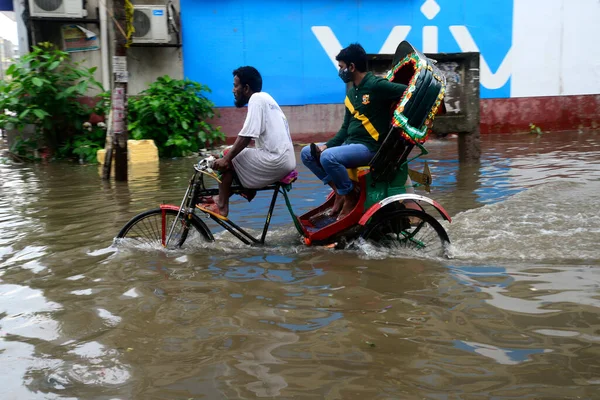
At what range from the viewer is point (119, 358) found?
2.97 metres

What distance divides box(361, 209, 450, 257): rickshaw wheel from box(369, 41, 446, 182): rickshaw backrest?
362 millimetres

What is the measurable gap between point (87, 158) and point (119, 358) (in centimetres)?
899

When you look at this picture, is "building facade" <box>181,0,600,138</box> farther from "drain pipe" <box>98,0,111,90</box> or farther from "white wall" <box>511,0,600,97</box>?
"drain pipe" <box>98,0,111,90</box>

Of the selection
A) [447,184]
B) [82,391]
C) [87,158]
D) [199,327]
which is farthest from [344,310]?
[87,158]

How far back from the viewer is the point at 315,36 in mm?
13203

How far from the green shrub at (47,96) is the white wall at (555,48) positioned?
10018 millimetres

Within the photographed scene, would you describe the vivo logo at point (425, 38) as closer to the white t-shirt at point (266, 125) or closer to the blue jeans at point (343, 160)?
the white t-shirt at point (266, 125)

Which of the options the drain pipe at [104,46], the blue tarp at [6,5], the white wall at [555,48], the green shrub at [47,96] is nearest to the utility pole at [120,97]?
the green shrub at [47,96]

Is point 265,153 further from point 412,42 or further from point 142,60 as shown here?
point 412,42

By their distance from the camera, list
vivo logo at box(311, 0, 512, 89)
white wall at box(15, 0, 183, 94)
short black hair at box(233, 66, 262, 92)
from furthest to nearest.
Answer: vivo logo at box(311, 0, 512, 89), white wall at box(15, 0, 183, 94), short black hair at box(233, 66, 262, 92)

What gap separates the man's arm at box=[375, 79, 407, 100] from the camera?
4566 millimetres

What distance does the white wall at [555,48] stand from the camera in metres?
13.9

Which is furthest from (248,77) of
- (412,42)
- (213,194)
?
(412,42)

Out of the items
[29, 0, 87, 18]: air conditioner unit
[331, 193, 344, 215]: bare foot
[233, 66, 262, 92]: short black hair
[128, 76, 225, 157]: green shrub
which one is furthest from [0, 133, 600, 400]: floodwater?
[29, 0, 87, 18]: air conditioner unit
